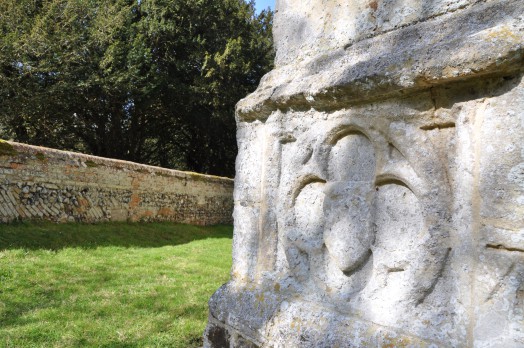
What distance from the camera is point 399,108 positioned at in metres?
1.50

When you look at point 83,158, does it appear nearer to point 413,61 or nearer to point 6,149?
point 6,149

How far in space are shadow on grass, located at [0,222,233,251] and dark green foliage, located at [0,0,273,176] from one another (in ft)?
23.7

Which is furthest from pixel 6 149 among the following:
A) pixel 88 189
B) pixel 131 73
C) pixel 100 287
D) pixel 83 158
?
pixel 131 73

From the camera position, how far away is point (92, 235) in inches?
313

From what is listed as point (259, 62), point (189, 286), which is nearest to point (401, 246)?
point (189, 286)

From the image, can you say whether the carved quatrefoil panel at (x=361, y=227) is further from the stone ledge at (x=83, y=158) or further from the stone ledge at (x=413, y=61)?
the stone ledge at (x=83, y=158)

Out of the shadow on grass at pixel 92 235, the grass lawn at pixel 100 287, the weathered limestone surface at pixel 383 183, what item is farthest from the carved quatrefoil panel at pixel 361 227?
the shadow on grass at pixel 92 235

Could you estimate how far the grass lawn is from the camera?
3330 millimetres

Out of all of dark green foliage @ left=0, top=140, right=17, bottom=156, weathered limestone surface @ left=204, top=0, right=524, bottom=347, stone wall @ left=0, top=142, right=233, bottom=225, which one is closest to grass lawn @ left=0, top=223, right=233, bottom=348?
stone wall @ left=0, top=142, right=233, bottom=225

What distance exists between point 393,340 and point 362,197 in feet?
1.72

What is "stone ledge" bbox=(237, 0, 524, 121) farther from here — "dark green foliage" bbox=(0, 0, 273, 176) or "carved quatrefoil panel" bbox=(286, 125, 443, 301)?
"dark green foliage" bbox=(0, 0, 273, 176)

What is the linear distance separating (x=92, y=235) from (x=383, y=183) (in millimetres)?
7484

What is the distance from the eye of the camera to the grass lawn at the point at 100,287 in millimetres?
3330

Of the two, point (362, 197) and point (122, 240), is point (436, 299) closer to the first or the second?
point (362, 197)
